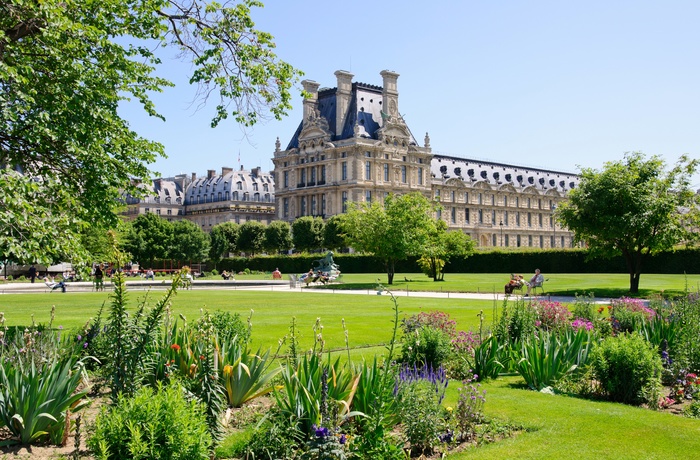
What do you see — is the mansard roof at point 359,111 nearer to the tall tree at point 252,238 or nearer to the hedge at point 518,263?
the tall tree at point 252,238

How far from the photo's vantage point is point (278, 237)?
9875 cm

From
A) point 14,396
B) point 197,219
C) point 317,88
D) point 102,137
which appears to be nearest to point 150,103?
point 102,137

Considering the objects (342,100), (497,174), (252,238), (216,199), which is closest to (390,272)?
(252,238)

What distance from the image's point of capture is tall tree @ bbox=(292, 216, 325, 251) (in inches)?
3730

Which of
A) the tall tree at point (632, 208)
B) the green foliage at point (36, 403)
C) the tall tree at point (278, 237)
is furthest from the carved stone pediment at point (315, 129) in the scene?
the green foliage at point (36, 403)

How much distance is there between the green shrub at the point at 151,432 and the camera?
541 centimetres

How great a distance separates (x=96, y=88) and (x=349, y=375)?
8.15 metres

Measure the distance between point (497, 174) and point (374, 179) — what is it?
34.8 metres

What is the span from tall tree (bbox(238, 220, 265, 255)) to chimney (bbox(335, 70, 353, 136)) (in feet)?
69.6

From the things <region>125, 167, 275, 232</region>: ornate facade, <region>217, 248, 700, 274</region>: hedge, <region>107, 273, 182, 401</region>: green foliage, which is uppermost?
<region>125, 167, 275, 232</region>: ornate facade

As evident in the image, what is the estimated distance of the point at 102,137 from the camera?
519 inches

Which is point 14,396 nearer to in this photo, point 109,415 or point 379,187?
point 109,415

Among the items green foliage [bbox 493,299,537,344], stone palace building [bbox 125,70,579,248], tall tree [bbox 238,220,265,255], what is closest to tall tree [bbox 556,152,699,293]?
green foliage [bbox 493,299,537,344]

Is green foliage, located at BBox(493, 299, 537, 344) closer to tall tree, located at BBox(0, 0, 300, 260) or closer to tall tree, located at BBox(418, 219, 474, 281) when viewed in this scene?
tall tree, located at BBox(0, 0, 300, 260)
